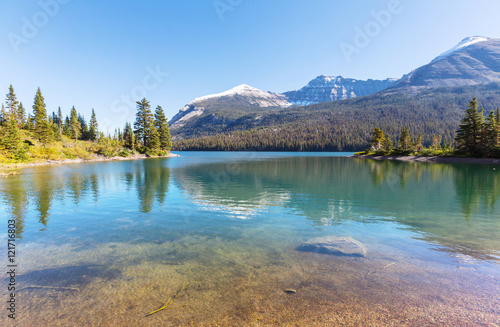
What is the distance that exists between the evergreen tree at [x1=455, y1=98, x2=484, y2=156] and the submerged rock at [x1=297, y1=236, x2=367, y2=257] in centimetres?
8912

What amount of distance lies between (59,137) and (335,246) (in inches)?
4080

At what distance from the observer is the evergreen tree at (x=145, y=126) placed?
99938 mm

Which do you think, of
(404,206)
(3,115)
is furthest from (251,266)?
(3,115)

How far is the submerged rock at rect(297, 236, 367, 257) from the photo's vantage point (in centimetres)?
972

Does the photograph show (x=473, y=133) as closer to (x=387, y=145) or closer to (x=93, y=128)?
(x=387, y=145)

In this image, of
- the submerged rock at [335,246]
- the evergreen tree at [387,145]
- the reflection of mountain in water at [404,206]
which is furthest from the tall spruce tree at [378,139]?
the submerged rock at [335,246]

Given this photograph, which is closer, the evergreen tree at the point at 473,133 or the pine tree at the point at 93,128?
the evergreen tree at the point at 473,133

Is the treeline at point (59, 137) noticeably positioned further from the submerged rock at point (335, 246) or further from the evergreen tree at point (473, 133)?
the evergreen tree at point (473, 133)

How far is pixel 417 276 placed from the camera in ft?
25.8

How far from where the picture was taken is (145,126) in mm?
100375

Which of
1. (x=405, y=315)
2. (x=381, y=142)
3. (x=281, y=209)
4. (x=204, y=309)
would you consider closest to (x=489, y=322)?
(x=405, y=315)

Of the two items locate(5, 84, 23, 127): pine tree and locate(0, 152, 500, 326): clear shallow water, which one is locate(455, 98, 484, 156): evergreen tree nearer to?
locate(0, 152, 500, 326): clear shallow water

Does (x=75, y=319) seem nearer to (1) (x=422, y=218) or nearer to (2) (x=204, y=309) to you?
(2) (x=204, y=309)

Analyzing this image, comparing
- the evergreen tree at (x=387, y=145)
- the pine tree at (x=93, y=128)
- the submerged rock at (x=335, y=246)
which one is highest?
the pine tree at (x=93, y=128)
